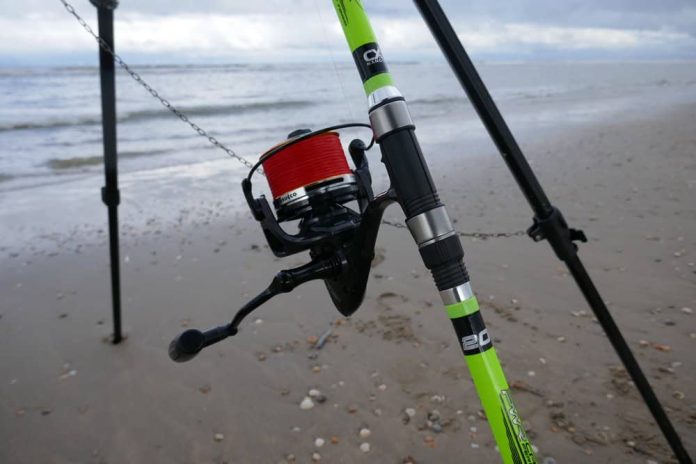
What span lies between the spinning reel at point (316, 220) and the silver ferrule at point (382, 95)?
322 millimetres

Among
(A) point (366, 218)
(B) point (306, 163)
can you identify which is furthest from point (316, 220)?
(A) point (366, 218)

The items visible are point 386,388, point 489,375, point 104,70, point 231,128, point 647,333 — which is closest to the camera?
point 489,375

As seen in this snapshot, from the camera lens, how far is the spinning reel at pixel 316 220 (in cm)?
130

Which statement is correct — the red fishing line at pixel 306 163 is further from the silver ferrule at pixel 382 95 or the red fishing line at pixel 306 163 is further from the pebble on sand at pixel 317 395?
the pebble on sand at pixel 317 395

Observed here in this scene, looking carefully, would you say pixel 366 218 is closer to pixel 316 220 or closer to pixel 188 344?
pixel 316 220

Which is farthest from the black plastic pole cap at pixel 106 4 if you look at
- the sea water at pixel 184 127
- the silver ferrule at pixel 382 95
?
the silver ferrule at pixel 382 95

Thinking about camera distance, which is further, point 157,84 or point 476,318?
point 157,84

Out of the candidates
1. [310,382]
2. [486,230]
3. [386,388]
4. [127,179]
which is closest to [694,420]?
[386,388]

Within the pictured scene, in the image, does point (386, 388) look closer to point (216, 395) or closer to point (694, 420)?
point (216, 395)

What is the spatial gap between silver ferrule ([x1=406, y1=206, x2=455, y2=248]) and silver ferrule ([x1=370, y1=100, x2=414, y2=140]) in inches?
6.4

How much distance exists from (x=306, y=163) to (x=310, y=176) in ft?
0.13

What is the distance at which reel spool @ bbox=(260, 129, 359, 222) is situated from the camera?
4.78ft

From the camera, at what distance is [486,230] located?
4.57 m

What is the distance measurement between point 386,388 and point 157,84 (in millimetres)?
25647
